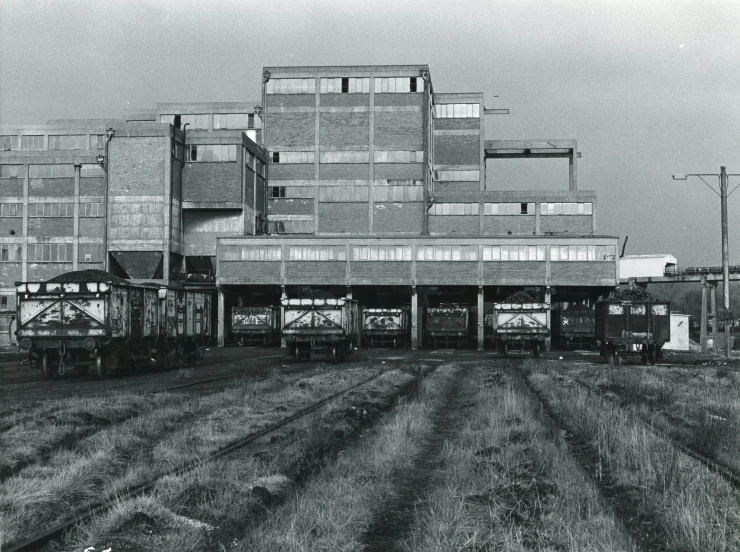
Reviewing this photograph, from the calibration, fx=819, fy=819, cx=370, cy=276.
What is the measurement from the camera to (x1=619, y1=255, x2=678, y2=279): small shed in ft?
307

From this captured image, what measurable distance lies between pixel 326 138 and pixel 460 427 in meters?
64.4

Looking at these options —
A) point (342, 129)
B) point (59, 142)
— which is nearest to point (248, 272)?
point (342, 129)

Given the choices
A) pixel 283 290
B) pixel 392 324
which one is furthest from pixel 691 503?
pixel 283 290

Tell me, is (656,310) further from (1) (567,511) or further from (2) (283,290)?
(2) (283,290)

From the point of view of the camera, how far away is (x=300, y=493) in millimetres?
7926

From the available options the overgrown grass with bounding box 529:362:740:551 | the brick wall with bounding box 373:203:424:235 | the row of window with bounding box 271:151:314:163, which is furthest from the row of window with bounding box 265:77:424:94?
the overgrown grass with bounding box 529:362:740:551

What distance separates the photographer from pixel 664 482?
827 centimetres

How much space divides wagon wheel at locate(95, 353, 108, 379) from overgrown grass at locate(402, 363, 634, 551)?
14691mm

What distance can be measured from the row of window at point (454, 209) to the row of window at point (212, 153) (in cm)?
2051

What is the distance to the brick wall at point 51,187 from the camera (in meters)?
67.9

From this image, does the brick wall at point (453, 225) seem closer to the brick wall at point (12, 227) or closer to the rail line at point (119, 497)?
the brick wall at point (12, 227)

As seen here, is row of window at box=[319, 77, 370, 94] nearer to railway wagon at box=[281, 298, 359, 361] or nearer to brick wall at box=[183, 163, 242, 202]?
brick wall at box=[183, 163, 242, 202]

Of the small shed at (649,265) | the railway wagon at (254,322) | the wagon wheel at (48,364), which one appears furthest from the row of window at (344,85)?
the wagon wheel at (48,364)

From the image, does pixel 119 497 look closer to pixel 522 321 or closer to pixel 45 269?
pixel 522 321
